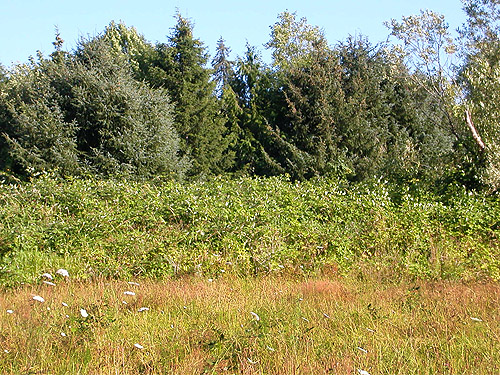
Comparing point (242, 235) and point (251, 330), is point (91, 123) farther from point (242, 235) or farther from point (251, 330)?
point (251, 330)

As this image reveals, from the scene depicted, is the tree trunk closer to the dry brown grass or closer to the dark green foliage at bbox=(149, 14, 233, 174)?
the dry brown grass

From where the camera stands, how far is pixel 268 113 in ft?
54.9

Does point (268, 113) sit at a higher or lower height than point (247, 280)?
higher

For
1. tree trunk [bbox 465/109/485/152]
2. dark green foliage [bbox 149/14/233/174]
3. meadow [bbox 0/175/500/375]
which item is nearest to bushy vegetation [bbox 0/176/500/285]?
meadow [bbox 0/175/500/375]

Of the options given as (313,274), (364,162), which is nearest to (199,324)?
(313,274)

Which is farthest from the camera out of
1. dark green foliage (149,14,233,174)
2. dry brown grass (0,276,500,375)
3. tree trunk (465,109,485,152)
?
dark green foliage (149,14,233,174)

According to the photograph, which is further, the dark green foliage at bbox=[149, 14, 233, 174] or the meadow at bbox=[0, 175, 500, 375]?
the dark green foliage at bbox=[149, 14, 233, 174]

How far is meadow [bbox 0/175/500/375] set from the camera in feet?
11.6

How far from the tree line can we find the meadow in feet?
7.79

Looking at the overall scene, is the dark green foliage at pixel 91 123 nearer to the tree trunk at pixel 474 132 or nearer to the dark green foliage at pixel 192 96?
the dark green foliage at pixel 192 96

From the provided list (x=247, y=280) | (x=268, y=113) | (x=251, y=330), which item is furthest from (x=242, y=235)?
(x=268, y=113)

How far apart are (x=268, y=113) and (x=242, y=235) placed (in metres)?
10.3

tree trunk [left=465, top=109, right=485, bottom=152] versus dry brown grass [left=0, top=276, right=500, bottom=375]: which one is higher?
tree trunk [left=465, top=109, right=485, bottom=152]

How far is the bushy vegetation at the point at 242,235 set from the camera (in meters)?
6.45
